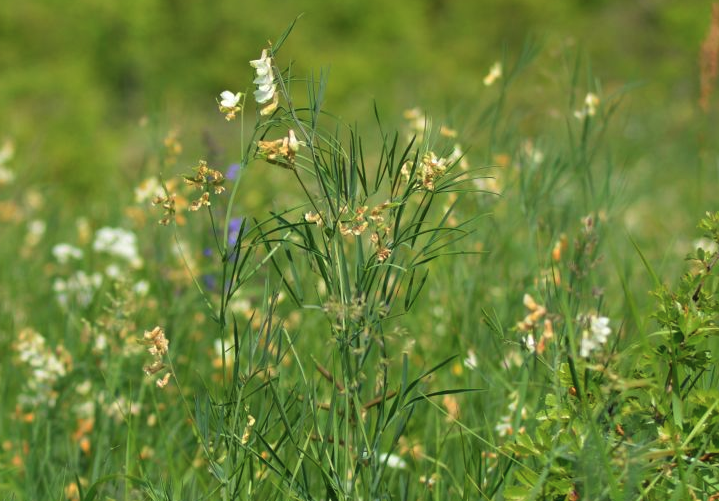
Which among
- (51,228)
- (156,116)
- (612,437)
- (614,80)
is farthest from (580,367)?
(614,80)

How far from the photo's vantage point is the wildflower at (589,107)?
2152mm

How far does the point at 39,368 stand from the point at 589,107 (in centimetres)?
152

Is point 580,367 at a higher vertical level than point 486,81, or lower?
lower

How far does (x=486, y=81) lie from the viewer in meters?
2.15

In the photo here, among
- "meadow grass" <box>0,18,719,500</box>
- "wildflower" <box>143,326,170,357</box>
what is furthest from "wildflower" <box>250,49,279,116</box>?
"wildflower" <box>143,326,170,357</box>

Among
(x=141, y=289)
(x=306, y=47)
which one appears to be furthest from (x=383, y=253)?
(x=306, y=47)

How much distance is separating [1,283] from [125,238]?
0.56m

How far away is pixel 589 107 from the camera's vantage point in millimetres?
2168

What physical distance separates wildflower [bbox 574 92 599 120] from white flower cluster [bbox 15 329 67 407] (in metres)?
1.42

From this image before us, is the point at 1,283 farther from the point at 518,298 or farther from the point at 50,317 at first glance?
the point at 518,298

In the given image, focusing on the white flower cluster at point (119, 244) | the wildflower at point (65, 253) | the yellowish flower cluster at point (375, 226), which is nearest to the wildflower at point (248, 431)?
the yellowish flower cluster at point (375, 226)

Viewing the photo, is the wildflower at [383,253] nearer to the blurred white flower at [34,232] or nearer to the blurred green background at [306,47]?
the blurred white flower at [34,232]

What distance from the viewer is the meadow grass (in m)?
1.20

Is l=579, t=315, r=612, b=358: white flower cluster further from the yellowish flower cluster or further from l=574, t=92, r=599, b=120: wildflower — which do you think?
l=574, t=92, r=599, b=120: wildflower
